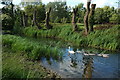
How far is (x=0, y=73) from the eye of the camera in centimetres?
552

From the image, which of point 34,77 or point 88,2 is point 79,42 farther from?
point 34,77

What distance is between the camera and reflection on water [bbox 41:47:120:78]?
25.8ft

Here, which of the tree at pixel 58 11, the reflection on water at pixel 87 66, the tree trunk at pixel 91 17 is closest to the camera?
the reflection on water at pixel 87 66

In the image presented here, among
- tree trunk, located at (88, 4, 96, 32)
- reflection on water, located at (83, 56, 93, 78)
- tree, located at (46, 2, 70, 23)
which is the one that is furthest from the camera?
tree, located at (46, 2, 70, 23)

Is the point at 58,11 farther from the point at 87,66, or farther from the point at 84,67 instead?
the point at 84,67

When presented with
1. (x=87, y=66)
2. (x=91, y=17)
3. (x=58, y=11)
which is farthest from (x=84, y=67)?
(x=58, y=11)

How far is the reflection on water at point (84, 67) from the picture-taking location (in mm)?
7866

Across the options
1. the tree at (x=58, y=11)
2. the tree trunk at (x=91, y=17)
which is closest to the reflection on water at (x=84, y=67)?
the tree trunk at (x=91, y=17)

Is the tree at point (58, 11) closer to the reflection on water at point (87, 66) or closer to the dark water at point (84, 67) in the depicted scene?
the reflection on water at point (87, 66)

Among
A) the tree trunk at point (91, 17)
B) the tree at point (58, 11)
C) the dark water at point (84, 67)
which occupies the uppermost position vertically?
the tree at point (58, 11)

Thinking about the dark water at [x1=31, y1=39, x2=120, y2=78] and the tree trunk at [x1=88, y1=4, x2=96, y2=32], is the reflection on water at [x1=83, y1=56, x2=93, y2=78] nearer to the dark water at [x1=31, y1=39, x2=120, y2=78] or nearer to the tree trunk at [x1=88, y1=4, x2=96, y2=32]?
the dark water at [x1=31, y1=39, x2=120, y2=78]

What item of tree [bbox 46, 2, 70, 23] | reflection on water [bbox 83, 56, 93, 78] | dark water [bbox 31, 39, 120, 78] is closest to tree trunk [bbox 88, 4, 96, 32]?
dark water [bbox 31, 39, 120, 78]

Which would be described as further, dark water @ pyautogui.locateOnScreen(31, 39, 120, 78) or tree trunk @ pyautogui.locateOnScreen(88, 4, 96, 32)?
tree trunk @ pyautogui.locateOnScreen(88, 4, 96, 32)

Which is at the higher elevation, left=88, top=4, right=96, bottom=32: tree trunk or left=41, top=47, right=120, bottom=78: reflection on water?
left=88, top=4, right=96, bottom=32: tree trunk
